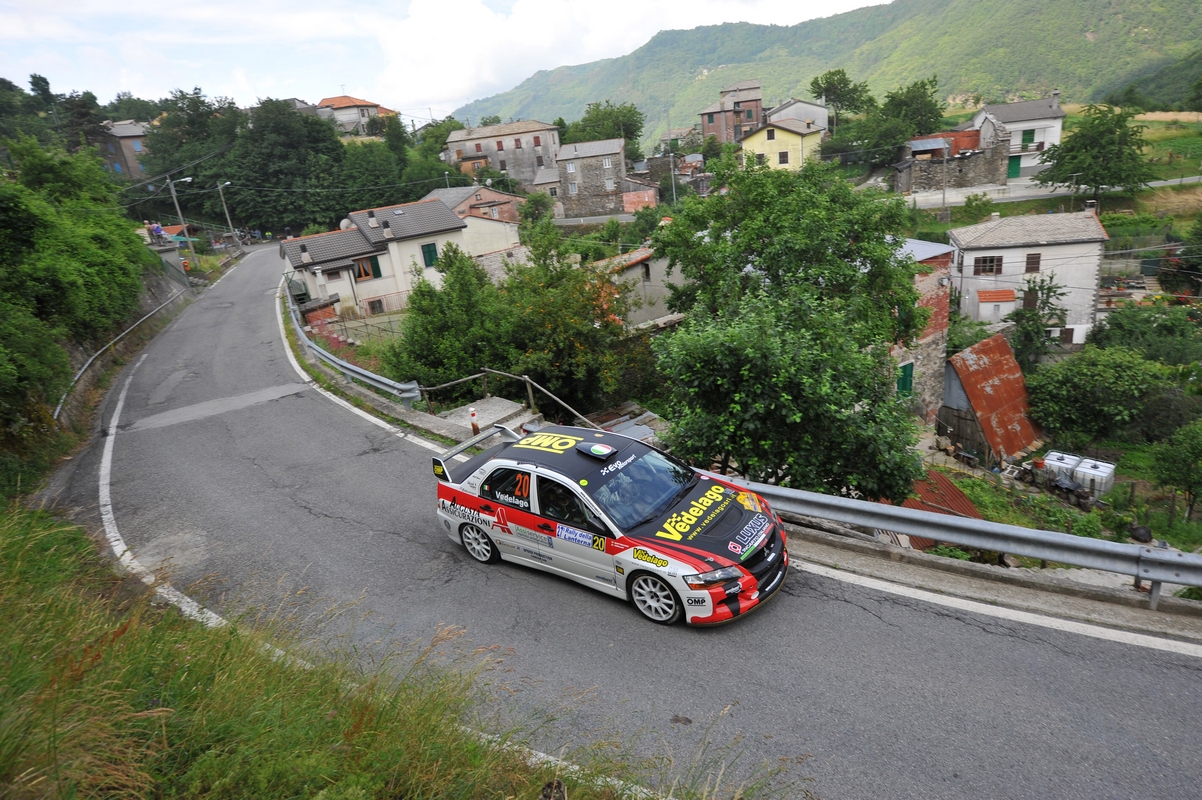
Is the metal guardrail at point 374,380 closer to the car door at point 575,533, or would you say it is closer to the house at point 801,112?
the car door at point 575,533

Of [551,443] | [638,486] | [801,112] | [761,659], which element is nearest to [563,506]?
[638,486]

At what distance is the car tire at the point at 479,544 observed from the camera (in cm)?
741

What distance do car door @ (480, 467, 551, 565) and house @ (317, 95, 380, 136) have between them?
113m

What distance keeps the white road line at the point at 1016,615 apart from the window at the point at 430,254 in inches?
1435

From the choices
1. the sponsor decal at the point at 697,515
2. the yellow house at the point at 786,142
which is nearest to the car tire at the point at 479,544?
the sponsor decal at the point at 697,515

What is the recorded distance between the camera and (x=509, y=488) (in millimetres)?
7047

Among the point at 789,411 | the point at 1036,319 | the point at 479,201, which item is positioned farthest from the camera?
the point at 479,201

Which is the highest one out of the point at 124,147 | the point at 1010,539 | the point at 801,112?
the point at 124,147

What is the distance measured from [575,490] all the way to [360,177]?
68941mm

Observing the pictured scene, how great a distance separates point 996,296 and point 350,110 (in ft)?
346

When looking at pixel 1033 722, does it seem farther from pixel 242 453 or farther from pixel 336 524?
pixel 242 453

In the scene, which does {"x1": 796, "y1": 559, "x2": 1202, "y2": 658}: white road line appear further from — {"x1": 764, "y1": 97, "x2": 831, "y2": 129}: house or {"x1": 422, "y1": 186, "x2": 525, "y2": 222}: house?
{"x1": 764, "y1": 97, "x2": 831, "y2": 129}: house

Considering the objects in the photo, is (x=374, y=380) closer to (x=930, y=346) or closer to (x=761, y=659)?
(x=761, y=659)

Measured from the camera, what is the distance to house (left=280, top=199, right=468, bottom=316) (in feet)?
114
